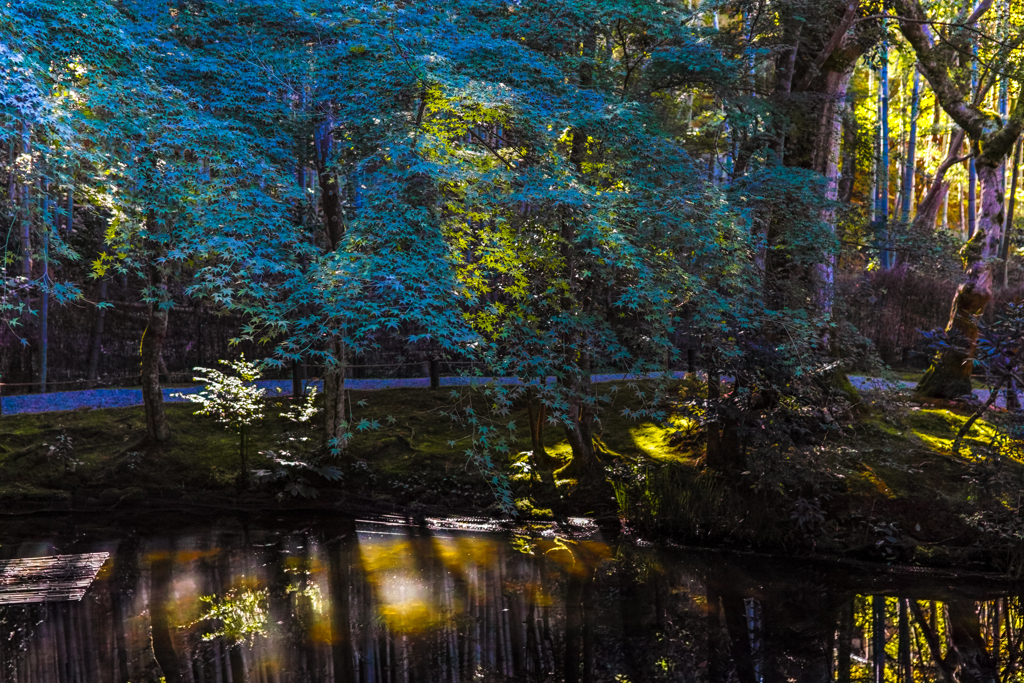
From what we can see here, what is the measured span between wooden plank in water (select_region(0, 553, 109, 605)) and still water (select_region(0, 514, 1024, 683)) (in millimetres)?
23

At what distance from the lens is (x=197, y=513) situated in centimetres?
920

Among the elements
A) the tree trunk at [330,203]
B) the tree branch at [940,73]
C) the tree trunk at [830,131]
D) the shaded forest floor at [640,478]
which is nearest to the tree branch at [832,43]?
the tree trunk at [830,131]

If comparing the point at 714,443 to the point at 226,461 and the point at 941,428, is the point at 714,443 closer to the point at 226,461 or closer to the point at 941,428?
Result: the point at 941,428

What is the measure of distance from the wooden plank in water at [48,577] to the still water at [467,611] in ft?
0.08

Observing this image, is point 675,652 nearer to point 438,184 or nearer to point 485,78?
point 438,184

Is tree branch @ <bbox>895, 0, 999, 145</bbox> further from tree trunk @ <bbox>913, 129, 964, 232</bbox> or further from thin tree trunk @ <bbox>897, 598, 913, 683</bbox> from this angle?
thin tree trunk @ <bbox>897, 598, 913, 683</bbox>

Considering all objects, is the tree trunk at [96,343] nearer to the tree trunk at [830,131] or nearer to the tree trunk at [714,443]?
the tree trunk at [714,443]

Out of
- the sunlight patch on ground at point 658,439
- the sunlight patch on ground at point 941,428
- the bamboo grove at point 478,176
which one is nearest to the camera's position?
the bamboo grove at point 478,176

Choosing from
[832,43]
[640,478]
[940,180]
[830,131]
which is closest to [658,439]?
[640,478]

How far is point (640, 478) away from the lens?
8.45 metres

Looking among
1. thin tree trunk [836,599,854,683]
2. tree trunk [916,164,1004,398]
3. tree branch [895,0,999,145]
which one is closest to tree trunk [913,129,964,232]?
tree branch [895,0,999,145]

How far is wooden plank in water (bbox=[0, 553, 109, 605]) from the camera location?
645 cm

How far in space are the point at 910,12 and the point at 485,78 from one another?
18.4 feet

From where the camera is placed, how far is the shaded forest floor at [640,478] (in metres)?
7.45
